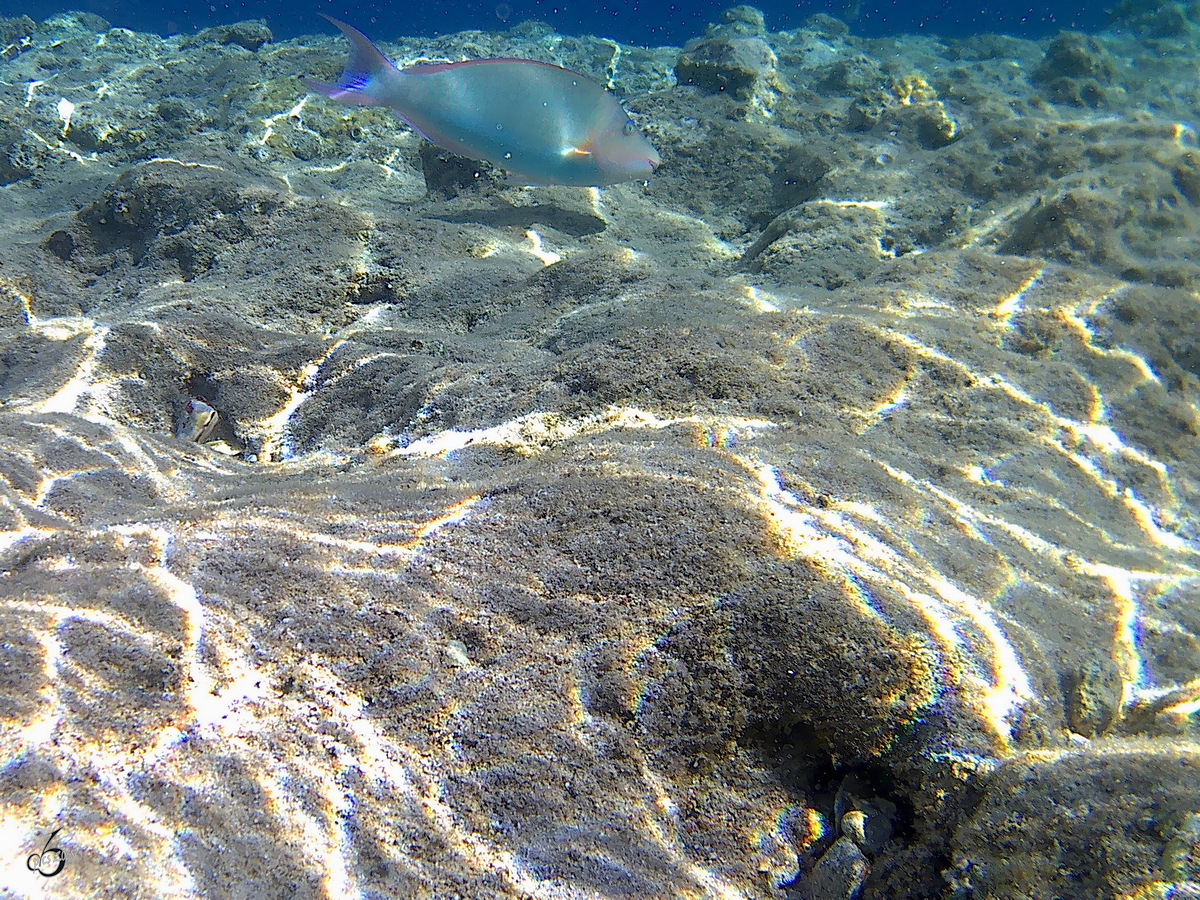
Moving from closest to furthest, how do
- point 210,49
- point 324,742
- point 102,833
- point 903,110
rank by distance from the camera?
point 102,833, point 324,742, point 903,110, point 210,49

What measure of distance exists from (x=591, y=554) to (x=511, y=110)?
11.0 ft

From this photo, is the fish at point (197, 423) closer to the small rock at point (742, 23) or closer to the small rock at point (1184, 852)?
the small rock at point (1184, 852)

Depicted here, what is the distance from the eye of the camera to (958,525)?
2.08 m

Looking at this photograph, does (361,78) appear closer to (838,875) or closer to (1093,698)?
(838,875)

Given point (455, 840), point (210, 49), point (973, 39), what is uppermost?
point (973, 39)

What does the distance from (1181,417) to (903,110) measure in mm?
5952

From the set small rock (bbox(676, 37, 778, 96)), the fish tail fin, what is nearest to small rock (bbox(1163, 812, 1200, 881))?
the fish tail fin

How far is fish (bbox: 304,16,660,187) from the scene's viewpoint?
3.78 meters

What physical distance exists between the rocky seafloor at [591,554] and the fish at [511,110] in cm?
65

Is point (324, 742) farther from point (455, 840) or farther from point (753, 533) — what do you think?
point (753, 533)

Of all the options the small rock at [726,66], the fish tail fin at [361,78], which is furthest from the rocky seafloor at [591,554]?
the small rock at [726,66]

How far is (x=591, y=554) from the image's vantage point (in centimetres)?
179

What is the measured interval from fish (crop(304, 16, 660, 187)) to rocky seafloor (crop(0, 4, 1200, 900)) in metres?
0.65

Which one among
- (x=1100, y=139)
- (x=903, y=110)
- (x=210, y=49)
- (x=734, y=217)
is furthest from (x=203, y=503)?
(x=210, y=49)
